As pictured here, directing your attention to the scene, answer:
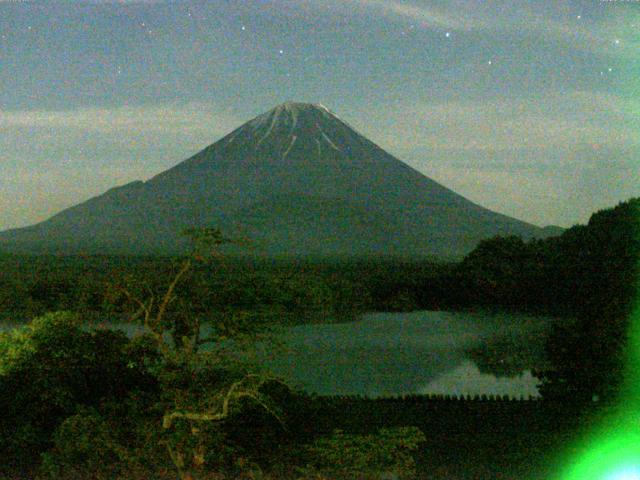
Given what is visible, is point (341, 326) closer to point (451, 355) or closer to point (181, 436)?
point (451, 355)

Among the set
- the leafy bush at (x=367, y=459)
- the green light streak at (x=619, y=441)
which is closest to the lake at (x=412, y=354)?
the leafy bush at (x=367, y=459)

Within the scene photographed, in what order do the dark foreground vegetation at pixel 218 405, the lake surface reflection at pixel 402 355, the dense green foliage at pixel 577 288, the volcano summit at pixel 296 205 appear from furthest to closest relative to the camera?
the volcano summit at pixel 296 205 < the lake surface reflection at pixel 402 355 < the dense green foliage at pixel 577 288 < the dark foreground vegetation at pixel 218 405

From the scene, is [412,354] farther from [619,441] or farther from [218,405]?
[218,405]

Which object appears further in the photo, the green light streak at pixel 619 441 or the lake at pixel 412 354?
the lake at pixel 412 354

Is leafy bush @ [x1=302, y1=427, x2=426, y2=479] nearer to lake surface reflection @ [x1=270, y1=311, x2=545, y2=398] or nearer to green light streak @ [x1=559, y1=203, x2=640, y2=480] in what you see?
lake surface reflection @ [x1=270, y1=311, x2=545, y2=398]

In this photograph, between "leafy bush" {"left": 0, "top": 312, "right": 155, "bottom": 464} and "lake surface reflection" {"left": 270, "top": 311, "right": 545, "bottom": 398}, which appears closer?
"leafy bush" {"left": 0, "top": 312, "right": 155, "bottom": 464}

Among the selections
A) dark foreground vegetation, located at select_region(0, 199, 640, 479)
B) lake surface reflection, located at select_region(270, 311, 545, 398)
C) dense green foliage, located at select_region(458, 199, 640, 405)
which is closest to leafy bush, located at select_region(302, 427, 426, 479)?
dark foreground vegetation, located at select_region(0, 199, 640, 479)

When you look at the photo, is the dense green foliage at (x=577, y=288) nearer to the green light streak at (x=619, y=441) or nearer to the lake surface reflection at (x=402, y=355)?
the green light streak at (x=619, y=441)
